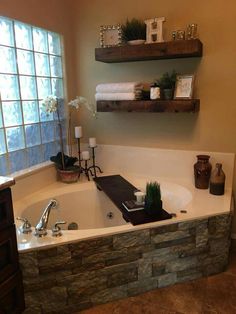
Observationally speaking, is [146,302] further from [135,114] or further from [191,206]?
[135,114]

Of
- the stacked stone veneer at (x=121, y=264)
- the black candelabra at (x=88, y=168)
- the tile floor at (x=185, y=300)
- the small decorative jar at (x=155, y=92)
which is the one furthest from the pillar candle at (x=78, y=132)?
the tile floor at (x=185, y=300)

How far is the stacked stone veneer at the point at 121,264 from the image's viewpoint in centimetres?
178

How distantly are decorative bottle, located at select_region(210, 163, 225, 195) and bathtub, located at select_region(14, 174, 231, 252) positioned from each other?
59 millimetres

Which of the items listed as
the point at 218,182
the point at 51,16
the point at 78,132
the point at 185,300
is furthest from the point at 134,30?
the point at 185,300

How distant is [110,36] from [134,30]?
0.31 meters

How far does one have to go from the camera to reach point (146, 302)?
1.97 metres

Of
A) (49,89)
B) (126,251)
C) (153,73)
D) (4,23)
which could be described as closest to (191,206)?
(126,251)

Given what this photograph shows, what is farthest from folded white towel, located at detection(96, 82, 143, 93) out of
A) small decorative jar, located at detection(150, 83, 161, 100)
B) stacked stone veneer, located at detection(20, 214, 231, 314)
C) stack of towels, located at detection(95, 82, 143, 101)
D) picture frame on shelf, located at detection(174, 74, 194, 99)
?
stacked stone veneer, located at detection(20, 214, 231, 314)

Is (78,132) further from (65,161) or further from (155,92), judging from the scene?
(155,92)

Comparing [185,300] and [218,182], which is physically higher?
[218,182]

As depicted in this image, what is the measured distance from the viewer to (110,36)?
2.75m

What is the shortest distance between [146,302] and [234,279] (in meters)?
0.73

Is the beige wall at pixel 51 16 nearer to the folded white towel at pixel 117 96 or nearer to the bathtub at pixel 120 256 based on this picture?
the folded white towel at pixel 117 96

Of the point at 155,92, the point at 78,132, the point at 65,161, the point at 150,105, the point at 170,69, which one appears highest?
the point at 170,69
